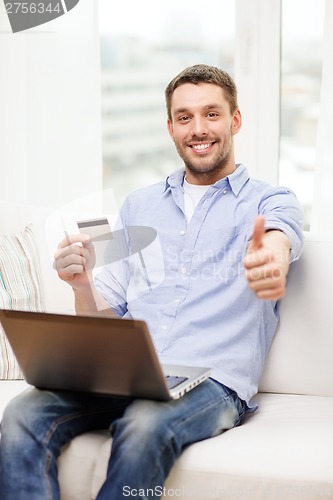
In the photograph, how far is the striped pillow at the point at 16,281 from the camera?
2.17 meters

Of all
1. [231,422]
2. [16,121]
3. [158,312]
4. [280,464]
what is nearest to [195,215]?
[158,312]

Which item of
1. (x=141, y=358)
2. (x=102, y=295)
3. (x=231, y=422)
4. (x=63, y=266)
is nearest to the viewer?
(x=141, y=358)

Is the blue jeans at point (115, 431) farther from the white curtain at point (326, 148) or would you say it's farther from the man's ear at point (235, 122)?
the white curtain at point (326, 148)

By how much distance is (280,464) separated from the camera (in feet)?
5.25

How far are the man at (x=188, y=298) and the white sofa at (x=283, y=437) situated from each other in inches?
1.7

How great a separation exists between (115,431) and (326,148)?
1.66 meters

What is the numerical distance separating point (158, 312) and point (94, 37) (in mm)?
1794

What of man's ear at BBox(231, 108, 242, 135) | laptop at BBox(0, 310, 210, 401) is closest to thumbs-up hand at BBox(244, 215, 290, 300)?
laptop at BBox(0, 310, 210, 401)

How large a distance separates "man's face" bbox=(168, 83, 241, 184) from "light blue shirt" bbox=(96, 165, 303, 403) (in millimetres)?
53

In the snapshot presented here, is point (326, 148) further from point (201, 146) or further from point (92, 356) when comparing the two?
point (92, 356)

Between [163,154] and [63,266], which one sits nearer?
[63,266]

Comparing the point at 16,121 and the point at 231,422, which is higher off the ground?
the point at 16,121

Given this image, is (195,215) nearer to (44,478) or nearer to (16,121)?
(44,478)

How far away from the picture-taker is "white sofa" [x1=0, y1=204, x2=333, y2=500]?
1.59 meters
